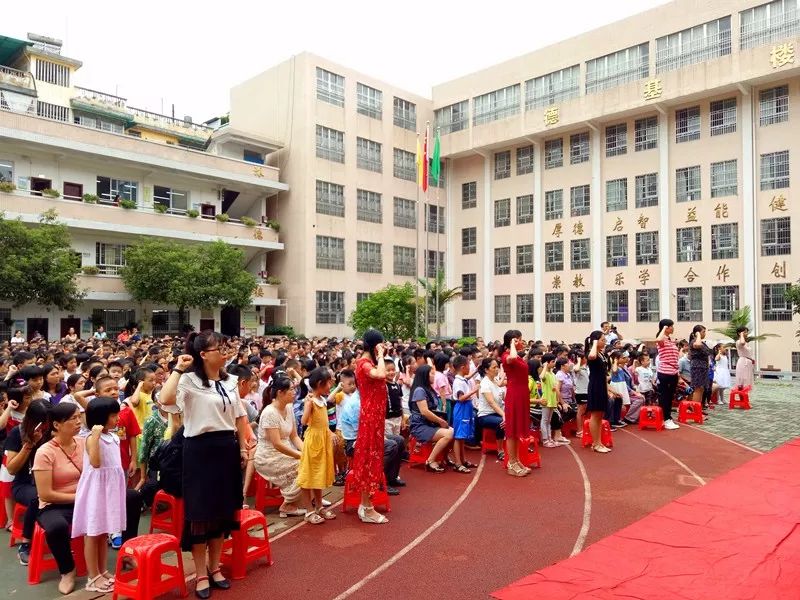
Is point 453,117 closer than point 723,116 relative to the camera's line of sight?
No

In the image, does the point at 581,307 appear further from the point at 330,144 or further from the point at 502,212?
the point at 330,144

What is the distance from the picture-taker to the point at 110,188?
26141mm

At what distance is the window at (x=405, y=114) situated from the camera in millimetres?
34344

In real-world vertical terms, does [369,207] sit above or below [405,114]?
below

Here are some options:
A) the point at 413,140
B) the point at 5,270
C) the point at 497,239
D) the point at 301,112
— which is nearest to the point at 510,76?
the point at 413,140

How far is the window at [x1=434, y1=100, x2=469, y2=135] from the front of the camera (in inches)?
1366

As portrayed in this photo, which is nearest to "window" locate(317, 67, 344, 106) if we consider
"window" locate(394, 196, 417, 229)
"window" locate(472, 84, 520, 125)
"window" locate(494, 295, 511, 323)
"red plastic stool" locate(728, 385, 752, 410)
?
"window" locate(394, 196, 417, 229)

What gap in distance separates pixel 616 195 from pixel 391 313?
12.6 metres

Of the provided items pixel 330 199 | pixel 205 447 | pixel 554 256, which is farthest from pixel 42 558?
pixel 554 256

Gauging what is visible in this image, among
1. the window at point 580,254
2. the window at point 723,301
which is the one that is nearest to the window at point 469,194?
the window at point 580,254

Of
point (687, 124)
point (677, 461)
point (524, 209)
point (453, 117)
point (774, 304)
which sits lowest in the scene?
point (677, 461)

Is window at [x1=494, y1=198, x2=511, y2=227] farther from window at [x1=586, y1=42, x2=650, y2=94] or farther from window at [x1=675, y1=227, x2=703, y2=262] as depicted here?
window at [x1=675, y1=227, x2=703, y2=262]

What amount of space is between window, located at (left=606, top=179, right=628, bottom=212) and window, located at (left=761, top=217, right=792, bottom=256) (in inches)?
237

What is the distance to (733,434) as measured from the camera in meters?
10.5
